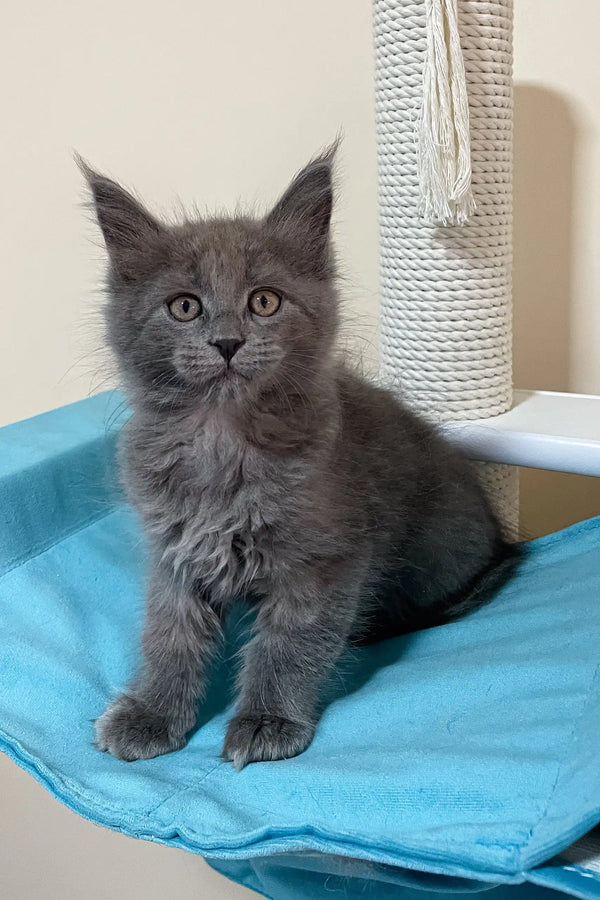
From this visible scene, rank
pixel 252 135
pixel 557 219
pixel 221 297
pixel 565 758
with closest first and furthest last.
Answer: pixel 565 758
pixel 221 297
pixel 557 219
pixel 252 135

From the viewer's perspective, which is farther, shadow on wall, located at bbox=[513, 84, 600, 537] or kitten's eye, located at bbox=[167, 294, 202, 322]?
shadow on wall, located at bbox=[513, 84, 600, 537]

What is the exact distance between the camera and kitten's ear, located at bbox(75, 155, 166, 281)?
3.73 feet

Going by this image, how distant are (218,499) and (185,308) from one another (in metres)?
0.26

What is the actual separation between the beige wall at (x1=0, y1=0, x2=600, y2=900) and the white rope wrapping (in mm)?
170

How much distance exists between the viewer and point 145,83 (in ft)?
6.92

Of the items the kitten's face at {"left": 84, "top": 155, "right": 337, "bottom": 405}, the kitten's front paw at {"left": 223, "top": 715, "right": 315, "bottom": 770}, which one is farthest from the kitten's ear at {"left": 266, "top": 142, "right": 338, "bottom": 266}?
the kitten's front paw at {"left": 223, "top": 715, "right": 315, "bottom": 770}

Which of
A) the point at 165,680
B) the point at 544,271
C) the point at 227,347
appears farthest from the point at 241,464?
the point at 544,271

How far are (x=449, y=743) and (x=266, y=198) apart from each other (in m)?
1.48

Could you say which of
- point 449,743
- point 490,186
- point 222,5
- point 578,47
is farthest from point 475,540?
point 222,5

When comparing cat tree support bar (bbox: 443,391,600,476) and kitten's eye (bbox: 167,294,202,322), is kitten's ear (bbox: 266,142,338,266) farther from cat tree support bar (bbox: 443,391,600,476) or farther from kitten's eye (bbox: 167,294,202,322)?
cat tree support bar (bbox: 443,391,600,476)

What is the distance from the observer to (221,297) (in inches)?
41.2

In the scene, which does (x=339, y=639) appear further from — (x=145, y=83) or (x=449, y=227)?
(x=145, y=83)

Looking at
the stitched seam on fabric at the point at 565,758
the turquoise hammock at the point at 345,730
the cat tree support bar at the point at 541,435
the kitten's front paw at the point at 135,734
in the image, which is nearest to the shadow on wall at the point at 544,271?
the cat tree support bar at the point at 541,435

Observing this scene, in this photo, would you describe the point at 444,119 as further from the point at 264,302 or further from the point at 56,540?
the point at 56,540
